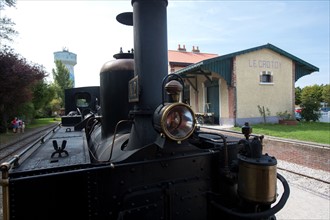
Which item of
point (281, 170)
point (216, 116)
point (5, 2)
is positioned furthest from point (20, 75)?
point (281, 170)

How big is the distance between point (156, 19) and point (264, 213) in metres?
2.05

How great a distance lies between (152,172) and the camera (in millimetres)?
1929

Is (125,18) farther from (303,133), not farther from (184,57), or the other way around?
(184,57)

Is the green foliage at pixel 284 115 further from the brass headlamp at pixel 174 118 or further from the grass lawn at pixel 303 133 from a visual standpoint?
the brass headlamp at pixel 174 118

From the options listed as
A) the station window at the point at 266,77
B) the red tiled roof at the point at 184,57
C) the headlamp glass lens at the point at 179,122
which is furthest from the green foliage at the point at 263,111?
the headlamp glass lens at the point at 179,122

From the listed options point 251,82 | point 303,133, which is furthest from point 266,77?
point 303,133

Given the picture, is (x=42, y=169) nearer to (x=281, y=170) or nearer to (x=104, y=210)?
(x=104, y=210)

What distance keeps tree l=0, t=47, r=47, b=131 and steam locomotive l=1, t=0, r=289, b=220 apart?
16.2m

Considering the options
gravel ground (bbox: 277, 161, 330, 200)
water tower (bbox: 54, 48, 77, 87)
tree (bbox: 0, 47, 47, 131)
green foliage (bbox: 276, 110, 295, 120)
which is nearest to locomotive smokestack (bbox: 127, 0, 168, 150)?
gravel ground (bbox: 277, 161, 330, 200)

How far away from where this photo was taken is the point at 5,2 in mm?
16125

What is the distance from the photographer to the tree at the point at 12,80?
15.3m

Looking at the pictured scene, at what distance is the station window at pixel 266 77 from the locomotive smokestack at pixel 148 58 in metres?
14.7

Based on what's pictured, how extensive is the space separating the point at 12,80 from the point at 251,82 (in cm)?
1611

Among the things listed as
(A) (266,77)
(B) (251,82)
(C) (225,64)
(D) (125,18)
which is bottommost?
(D) (125,18)
